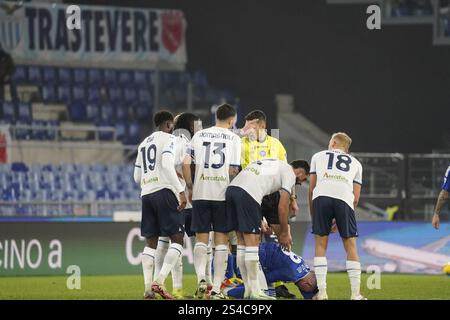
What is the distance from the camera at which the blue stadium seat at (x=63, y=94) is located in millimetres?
32375

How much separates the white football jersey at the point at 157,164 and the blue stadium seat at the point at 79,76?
764 inches

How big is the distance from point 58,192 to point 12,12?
725 centimetres

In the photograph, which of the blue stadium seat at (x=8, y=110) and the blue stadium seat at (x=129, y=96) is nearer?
the blue stadium seat at (x=8, y=110)

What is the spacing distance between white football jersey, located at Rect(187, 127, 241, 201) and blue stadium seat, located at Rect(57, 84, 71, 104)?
19089 mm

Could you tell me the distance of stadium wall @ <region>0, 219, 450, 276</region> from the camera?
68.1ft

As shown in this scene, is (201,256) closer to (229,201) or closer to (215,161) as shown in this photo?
(229,201)

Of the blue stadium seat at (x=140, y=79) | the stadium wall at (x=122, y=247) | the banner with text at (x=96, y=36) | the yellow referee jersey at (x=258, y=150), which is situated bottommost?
the stadium wall at (x=122, y=247)

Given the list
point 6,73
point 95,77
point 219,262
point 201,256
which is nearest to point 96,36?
point 95,77

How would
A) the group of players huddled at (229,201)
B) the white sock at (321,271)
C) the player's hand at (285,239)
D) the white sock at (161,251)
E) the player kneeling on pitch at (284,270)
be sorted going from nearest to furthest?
1. the group of players huddled at (229,201)
2. the player's hand at (285,239)
3. the white sock at (321,271)
4. the player kneeling on pitch at (284,270)
5. the white sock at (161,251)

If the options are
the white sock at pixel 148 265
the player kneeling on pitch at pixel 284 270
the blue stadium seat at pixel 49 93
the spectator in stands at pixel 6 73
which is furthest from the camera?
the blue stadium seat at pixel 49 93

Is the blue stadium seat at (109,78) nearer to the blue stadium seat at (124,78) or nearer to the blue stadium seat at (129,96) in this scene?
A: the blue stadium seat at (124,78)

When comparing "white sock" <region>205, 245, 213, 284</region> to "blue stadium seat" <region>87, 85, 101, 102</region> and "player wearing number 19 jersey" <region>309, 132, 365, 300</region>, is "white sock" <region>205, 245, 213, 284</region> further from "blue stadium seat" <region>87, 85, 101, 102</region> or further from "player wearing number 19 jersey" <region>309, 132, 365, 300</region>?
"blue stadium seat" <region>87, 85, 101, 102</region>

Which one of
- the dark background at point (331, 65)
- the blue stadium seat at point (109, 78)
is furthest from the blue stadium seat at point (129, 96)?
the dark background at point (331, 65)
